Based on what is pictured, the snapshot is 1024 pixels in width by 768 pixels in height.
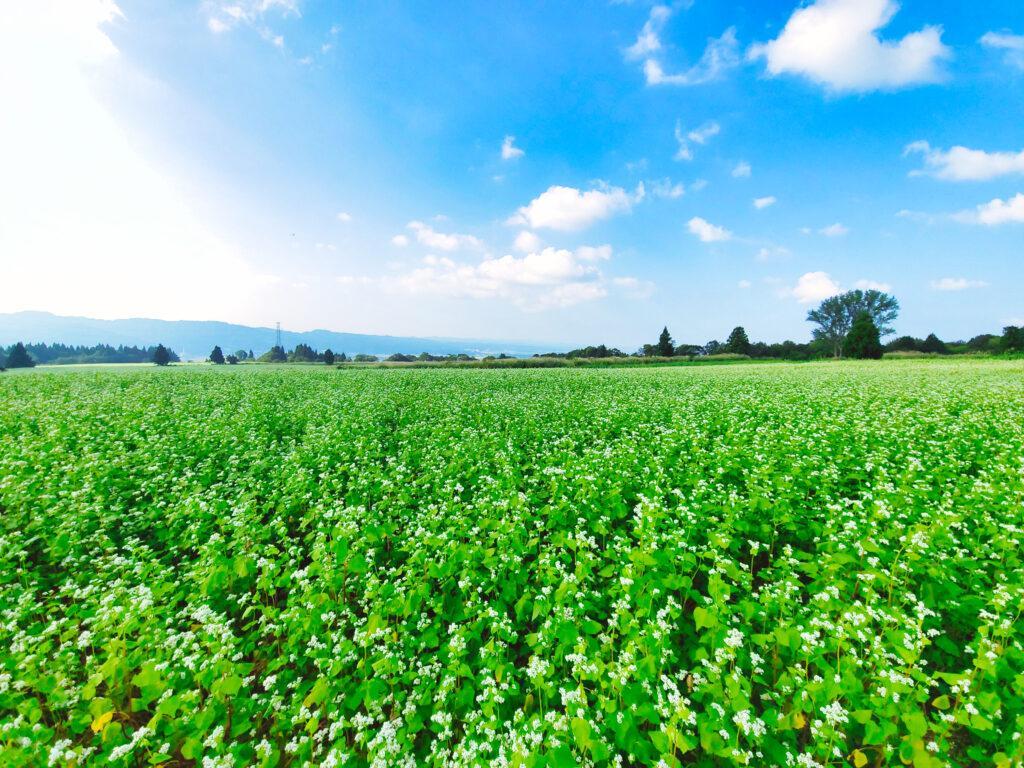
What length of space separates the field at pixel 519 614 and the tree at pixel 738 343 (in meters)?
105

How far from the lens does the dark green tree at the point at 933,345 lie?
3671 inches

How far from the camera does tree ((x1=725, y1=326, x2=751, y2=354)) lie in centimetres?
10338

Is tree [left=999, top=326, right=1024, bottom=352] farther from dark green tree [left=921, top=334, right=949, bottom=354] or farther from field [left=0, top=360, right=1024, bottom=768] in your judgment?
field [left=0, top=360, right=1024, bottom=768]

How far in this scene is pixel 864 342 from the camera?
277 feet

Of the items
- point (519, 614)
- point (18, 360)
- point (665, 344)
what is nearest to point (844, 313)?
point (665, 344)

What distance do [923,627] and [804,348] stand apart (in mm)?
132339

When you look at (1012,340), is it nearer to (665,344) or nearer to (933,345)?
(933,345)

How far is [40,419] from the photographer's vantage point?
1423 centimetres

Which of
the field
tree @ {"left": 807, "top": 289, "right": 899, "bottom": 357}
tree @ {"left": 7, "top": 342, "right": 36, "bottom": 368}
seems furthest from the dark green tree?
tree @ {"left": 7, "top": 342, "right": 36, "bottom": 368}

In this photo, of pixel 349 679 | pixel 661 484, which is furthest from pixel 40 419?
pixel 661 484

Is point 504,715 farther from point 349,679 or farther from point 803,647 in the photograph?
point 803,647

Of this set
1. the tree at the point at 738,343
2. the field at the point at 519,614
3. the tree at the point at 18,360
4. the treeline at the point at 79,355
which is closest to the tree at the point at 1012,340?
the tree at the point at 738,343

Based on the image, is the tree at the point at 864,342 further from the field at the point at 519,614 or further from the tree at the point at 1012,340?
the field at the point at 519,614

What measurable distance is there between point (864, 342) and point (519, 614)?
111 meters
